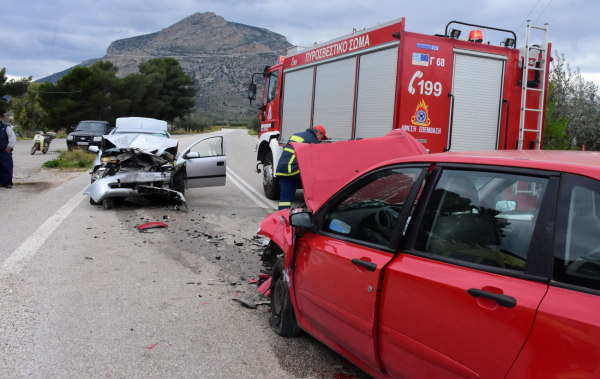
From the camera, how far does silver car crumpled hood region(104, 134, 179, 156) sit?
1006 cm

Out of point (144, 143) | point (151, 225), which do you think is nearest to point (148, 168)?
point (144, 143)

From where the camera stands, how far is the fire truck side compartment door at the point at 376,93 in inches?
321

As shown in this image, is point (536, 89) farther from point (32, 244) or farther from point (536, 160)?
point (32, 244)

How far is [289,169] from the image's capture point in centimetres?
739

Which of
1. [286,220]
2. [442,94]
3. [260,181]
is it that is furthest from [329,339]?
[260,181]

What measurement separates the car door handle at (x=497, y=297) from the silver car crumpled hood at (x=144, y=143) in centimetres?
860

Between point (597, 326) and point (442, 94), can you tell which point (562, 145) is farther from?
point (597, 326)

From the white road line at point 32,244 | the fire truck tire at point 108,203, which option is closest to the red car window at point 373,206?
the white road line at point 32,244

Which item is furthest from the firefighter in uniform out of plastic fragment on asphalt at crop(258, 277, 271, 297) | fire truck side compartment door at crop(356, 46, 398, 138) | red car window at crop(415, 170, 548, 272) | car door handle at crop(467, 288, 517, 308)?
car door handle at crop(467, 288, 517, 308)

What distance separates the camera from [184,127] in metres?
72.4

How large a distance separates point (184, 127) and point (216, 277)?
69057mm

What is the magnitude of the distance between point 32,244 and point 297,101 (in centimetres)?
644

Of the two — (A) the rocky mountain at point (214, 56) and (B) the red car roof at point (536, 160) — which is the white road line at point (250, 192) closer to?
(B) the red car roof at point (536, 160)

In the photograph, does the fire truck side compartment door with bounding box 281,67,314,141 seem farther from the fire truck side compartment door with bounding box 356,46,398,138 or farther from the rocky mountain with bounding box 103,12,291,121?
the rocky mountain with bounding box 103,12,291,121
